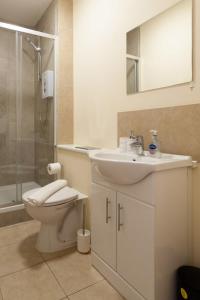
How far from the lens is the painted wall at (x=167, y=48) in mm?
1210

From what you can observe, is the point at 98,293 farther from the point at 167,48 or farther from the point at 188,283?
the point at 167,48

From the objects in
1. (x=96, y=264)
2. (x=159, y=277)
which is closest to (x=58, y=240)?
(x=96, y=264)

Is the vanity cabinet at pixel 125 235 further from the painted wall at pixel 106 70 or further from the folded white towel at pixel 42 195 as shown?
the painted wall at pixel 106 70

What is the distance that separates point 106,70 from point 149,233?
4.53ft

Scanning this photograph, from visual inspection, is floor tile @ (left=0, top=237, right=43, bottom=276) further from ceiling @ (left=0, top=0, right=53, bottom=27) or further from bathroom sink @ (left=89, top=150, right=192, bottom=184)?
ceiling @ (left=0, top=0, right=53, bottom=27)

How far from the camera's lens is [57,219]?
1.72m

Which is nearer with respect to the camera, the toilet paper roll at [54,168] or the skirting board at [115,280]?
the skirting board at [115,280]

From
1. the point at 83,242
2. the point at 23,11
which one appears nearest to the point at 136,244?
the point at 83,242

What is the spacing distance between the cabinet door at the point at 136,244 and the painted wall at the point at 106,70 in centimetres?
66

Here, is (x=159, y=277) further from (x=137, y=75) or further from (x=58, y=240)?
(x=137, y=75)

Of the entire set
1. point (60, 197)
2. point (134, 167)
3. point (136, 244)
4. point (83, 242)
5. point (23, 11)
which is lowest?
point (83, 242)

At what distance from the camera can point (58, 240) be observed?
1753 millimetres

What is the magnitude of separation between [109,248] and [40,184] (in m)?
1.51

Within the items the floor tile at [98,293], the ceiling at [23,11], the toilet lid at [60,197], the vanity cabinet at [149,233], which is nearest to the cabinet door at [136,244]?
the vanity cabinet at [149,233]
